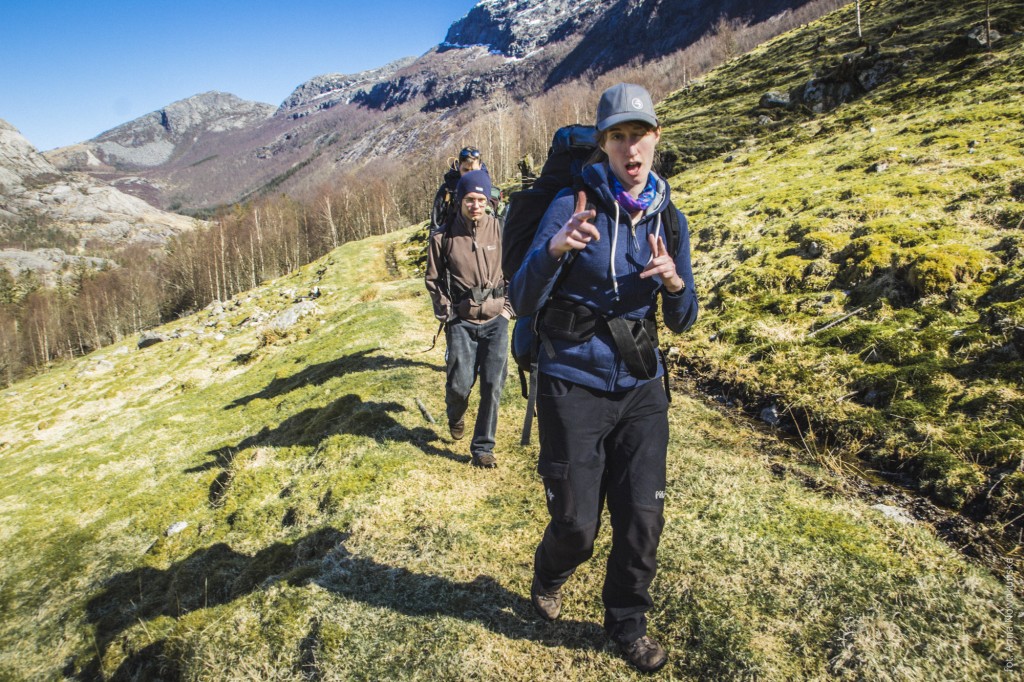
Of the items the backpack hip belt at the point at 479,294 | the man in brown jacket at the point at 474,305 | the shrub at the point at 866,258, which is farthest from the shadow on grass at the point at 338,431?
the shrub at the point at 866,258

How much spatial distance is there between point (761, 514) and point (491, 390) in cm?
365

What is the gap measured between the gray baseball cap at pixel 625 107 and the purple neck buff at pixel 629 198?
1.07 ft

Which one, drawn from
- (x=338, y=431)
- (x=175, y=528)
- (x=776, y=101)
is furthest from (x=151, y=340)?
(x=776, y=101)

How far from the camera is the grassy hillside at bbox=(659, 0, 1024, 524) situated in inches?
245

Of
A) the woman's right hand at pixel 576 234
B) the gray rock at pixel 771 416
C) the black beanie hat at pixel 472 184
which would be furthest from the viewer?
the gray rock at pixel 771 416

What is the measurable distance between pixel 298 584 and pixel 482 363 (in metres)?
3.49

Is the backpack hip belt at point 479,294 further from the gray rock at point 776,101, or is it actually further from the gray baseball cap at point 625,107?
the gray rock at point 776,101

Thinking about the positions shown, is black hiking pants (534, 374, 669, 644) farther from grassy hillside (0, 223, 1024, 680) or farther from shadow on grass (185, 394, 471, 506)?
shadow on grass (185, 394, 471, 506)

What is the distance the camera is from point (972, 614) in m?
3.79

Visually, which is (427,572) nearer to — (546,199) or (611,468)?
(611,468)

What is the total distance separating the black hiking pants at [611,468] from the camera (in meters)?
3.32

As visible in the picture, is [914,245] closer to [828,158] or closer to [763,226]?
[763,226]

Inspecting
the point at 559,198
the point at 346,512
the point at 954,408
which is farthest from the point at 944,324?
the point at 346,512

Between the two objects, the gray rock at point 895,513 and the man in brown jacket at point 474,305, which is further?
the man in brown jacket at point 474,305
